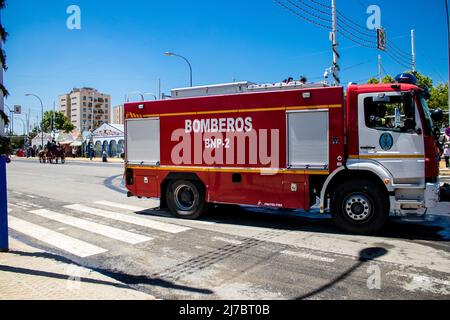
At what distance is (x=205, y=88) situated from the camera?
28.6 feet

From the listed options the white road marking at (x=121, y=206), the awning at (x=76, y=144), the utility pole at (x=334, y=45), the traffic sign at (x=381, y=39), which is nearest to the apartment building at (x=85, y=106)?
the awning at (x=76, y=144)

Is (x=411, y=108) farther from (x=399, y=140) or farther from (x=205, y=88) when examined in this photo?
(x=205, y=88)

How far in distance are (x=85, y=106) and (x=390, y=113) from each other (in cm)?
18634

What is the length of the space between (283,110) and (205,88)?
2084 millimetres

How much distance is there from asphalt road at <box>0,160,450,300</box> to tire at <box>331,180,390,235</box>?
0.26 meters

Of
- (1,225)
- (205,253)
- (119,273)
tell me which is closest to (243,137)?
(205,253)

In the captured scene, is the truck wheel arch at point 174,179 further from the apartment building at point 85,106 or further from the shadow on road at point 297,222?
the apartment building at point 85,106

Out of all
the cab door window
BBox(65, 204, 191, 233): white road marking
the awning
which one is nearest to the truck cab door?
the cab door window

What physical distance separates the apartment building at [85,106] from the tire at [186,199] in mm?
171381

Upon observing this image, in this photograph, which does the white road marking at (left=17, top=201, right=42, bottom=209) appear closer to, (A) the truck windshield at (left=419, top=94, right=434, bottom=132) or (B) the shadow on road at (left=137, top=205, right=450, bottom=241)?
(B) the shadow on road at (left=137, top=205, right=450, bottom=241)

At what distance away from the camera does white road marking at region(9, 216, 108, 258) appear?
6.26 meters

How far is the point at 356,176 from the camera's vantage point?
7309 mm

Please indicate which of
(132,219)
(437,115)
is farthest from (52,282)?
(437,115)

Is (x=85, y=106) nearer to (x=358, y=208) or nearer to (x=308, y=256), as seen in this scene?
(x=358, y=208)
